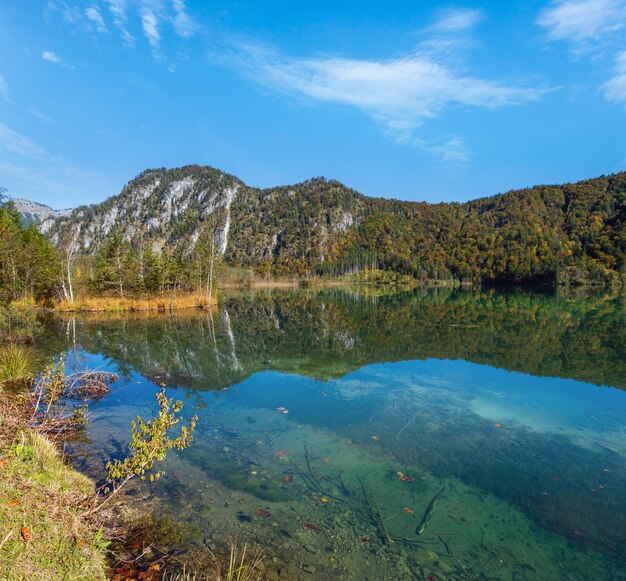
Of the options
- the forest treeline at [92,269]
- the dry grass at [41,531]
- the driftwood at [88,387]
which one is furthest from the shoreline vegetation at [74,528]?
the forest treeline at [92,269]

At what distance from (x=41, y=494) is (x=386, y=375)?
14255 mm

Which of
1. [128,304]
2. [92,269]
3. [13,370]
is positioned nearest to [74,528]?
[13,370]

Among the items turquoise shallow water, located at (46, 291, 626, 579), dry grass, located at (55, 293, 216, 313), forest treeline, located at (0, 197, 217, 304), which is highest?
forest treeline, located at (0, 197, 217, 304)

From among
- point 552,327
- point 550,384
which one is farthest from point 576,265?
point 550,384

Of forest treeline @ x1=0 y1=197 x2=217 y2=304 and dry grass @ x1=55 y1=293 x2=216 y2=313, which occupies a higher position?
forest treeline @ x1=0 y1=197 x2=217 y2=304

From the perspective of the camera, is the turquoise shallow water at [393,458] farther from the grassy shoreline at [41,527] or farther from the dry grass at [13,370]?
the dry grass at [13,370]

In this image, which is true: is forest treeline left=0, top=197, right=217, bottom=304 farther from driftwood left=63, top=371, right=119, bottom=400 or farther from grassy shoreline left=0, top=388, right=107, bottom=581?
grassy shoreline left=0, top=388, right=107, bottom=581

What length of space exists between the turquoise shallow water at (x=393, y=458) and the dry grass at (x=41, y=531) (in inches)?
65.3

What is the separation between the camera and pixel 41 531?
174 inches

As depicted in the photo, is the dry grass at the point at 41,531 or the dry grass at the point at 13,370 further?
the dry grass at the point at 13,370

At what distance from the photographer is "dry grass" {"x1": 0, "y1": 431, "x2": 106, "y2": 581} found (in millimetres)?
3914

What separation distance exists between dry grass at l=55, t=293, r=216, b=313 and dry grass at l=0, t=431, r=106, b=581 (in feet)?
145

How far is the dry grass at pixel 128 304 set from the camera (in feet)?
145

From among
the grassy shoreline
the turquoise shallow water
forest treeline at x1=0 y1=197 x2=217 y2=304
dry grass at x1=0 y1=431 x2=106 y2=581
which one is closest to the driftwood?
the turquoise shallow water
